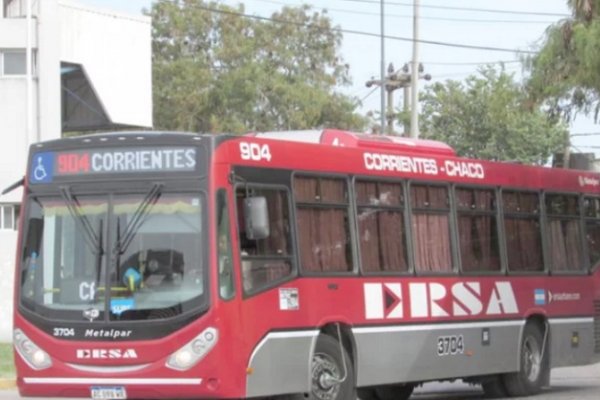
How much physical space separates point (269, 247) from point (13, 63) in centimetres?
2567

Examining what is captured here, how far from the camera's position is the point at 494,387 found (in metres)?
19.4

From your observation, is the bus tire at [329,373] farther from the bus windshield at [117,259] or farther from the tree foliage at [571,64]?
the tree foliage at [571,64]

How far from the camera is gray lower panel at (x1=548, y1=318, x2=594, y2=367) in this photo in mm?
20062

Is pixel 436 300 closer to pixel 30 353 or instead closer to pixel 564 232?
pixel 564 232

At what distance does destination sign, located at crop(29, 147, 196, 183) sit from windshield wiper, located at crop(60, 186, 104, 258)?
0.23 m

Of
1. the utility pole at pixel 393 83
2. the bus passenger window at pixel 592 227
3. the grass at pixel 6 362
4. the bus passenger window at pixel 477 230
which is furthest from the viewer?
the utility pole at pixel 393 83

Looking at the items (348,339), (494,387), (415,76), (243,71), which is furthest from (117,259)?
(243,71)

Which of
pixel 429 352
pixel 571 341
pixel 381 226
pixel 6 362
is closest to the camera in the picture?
pixel 381 226

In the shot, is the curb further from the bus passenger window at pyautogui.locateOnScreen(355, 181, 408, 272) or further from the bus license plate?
the bus license plate

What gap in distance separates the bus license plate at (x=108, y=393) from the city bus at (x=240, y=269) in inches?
0.8

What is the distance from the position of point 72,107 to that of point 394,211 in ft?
91.0

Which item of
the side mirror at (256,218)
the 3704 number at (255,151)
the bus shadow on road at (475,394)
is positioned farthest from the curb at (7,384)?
the side mirror at (256,218)

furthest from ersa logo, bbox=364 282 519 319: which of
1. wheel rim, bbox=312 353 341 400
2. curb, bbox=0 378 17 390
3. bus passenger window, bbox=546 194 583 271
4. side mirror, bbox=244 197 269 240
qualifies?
curb, bbox=0 378 17 390

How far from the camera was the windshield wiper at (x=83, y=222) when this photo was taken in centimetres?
1422
